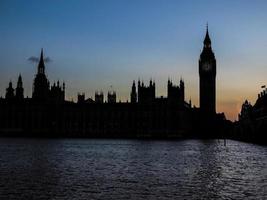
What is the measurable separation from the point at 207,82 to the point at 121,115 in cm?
2966

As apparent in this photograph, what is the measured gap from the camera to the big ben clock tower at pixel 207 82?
530ft

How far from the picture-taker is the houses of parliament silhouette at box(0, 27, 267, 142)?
160000 mm

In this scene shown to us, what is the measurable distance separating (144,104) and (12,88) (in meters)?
48.7

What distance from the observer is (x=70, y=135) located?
542 ft

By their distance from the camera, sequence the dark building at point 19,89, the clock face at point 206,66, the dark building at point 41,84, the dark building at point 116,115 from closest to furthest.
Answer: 1. the dark building at point 116,115
2. the clock face at point 206,66
3. the dark building at point 41,84
4. the dark building at point 19,89

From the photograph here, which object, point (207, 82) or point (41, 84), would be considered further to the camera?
point (41, 84)

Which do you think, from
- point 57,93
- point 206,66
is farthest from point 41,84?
point 206,66

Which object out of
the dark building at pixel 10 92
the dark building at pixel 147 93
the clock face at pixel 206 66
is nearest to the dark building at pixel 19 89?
the dark building at pixel 10 92

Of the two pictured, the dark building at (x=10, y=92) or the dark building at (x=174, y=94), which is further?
the dark building at (x=10, y=92)

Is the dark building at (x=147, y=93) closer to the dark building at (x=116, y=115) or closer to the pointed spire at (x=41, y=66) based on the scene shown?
the dark building at (x=116, y=115)

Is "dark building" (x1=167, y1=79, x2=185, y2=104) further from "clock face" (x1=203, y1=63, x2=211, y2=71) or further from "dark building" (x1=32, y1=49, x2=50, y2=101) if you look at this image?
"dark building" (x1=32, y1=49, x2=50, y2=101)

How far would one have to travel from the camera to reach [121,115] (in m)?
161

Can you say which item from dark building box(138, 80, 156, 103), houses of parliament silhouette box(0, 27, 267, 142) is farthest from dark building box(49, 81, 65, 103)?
dark building box(138, 80, 156, 103)

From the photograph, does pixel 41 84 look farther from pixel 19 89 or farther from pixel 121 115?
pixel 121 115
